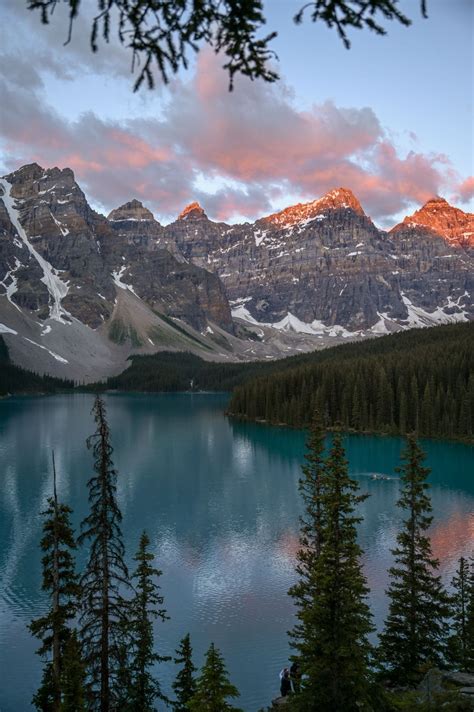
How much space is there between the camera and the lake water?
3145 centimetres

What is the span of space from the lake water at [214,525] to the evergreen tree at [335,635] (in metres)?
9.97

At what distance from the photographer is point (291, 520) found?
182ft

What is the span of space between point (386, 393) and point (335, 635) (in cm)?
11014

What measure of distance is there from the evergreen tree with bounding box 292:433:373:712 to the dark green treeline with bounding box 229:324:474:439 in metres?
84.8

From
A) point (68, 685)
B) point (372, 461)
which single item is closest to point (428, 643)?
point (68, 685)

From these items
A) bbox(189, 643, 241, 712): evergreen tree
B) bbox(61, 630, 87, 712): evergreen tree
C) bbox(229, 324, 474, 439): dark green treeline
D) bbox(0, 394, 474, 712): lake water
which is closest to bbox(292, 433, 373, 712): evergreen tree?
bbox(189, 643, 241, 712): evergreen tree

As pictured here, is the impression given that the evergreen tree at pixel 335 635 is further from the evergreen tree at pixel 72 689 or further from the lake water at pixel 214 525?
the lake water at pixel 214 525

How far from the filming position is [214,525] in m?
54.2

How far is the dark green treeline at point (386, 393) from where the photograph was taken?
117 meters

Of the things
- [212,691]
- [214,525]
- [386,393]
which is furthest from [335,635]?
[386,393]

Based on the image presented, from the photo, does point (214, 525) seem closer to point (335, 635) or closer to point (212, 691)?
point (335, 635)

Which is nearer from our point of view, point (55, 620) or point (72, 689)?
point (72, 689)

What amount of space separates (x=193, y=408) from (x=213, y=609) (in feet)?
510

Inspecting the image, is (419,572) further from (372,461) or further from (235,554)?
(372,461)
